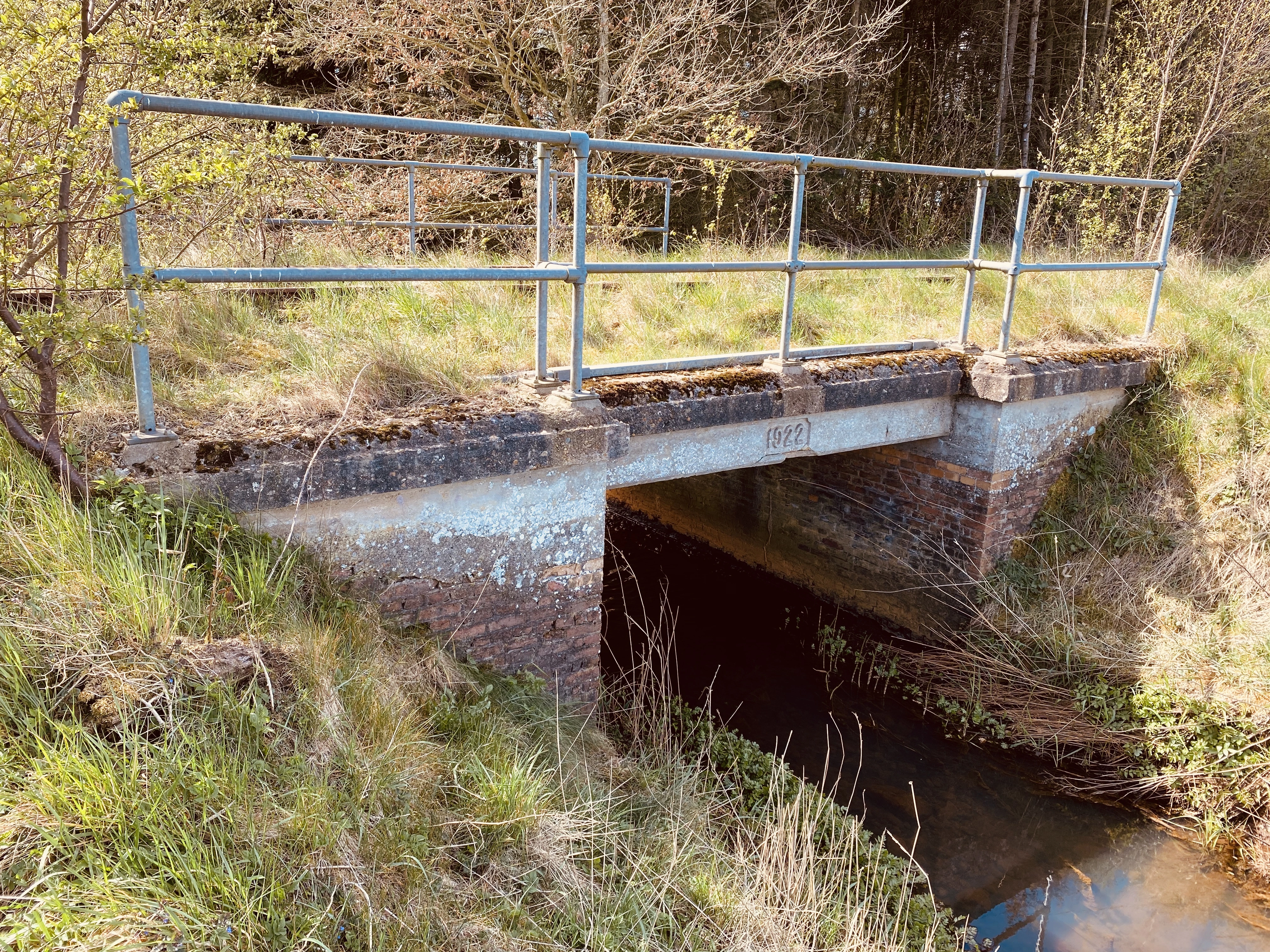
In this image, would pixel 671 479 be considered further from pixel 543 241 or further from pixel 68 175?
pixel 68 175

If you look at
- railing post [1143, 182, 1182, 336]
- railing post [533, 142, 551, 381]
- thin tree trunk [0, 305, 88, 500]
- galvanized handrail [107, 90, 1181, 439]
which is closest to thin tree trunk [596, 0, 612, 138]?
galvanized handrail [107, 90, 1181, 439]

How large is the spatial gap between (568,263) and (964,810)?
12.8ft

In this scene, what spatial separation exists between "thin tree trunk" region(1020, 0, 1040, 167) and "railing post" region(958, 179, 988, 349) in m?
10.8

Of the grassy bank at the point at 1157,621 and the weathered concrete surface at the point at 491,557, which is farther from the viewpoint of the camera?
the grassy bank at the point at 1157,621

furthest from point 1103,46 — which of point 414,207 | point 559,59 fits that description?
point 414,207

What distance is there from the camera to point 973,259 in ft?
19.5

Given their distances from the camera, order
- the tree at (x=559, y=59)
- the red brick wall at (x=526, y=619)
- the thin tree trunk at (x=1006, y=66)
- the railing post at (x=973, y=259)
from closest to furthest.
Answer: the red brick wall at (x=526, y=619) < the railing post at (x=973, y=259) < the tree at (x=559, y=59) < the thin tree trunk at (x=1006, y=66)

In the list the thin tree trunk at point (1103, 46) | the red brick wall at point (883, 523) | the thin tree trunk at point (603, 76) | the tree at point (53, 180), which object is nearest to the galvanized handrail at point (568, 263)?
the tree at point (53, 180)

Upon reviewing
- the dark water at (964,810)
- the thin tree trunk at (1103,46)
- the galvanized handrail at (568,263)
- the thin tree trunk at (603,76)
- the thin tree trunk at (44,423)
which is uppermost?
the thin tree trunk at (1103,46)

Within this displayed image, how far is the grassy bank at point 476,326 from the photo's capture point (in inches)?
155

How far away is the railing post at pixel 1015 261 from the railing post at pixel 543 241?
10.8 feet

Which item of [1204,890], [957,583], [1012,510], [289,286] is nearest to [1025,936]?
[1204,890]

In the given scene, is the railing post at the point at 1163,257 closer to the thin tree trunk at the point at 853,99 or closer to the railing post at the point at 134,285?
the railing post at the point at 134,285

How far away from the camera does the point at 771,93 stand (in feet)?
47.5
